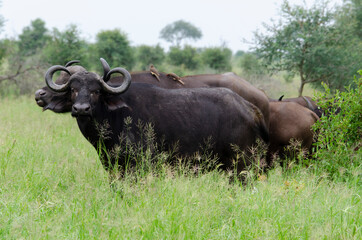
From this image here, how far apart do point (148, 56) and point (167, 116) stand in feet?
83.2

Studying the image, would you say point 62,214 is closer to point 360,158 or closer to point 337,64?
point 360,158

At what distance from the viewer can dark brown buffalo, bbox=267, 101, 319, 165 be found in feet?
21.0

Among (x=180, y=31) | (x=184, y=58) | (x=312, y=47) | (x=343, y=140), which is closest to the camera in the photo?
(x=343, y=140)

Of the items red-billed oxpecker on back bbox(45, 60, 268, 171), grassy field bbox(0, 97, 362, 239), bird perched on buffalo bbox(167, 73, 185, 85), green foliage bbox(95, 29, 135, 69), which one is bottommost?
grassy field bbox(0, 97, 362, 239)

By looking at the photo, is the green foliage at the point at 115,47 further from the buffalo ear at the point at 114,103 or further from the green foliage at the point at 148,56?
the buffalo ear at the point at 114,103

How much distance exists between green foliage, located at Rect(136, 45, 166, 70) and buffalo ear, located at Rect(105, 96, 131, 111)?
24466mm

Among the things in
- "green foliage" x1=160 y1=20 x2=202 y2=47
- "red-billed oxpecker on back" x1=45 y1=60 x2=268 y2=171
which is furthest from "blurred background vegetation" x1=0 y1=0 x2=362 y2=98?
"green foliage" x1=160 y1=20 x2=202 y2=47

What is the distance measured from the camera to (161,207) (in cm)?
378

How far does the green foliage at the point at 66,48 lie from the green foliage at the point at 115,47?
3166 mm

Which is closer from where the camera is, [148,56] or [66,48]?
[66,48]

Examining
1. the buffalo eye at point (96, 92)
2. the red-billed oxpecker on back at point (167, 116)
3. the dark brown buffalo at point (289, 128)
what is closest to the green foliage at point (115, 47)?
the dark brown buffalo at point (289, 128)

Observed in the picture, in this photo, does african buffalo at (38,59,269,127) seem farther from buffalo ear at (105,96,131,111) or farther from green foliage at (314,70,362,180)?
buffalo ear at (105,96,131,111)

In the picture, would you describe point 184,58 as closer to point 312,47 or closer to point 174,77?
point 312,47

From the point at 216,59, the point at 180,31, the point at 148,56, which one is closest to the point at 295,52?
the point at 216,59
